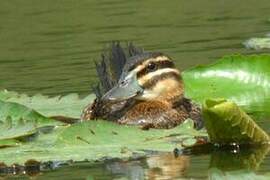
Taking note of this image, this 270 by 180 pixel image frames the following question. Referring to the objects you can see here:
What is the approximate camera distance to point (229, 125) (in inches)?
358

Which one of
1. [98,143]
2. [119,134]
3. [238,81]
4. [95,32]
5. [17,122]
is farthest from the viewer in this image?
[95,32]

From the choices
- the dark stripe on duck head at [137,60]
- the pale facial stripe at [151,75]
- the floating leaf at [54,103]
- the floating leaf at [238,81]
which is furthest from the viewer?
the floating leaf at [54,103]

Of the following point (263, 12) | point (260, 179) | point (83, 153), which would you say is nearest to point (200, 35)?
point (263, 12)

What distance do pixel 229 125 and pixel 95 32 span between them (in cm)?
819

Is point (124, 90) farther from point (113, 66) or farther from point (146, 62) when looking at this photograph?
point (113, 66)

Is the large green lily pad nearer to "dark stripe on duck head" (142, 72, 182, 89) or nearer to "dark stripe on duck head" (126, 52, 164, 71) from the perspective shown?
"dark stripe on duck head" (142, 72, 182, 89)

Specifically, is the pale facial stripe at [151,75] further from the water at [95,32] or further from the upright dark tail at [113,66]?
the water at [95,32]

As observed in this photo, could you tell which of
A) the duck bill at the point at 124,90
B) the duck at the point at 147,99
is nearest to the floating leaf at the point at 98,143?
the duck at the point at 147,99

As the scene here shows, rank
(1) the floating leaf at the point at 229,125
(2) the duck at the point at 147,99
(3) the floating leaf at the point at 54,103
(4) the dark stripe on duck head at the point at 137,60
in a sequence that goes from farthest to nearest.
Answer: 1. (3) the floating leaf at the point at 54,103
2. (4) the dark stripe on duck head at the point at 137,60
3. (2) the duck at the point at 147,99
4. (1) the floating leaf at the point at 229,125

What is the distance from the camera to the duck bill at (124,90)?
10289 mm

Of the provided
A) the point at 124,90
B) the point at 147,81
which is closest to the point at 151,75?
the point at 147,81

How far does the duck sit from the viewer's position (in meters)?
10.2

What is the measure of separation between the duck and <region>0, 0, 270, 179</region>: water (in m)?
2.13

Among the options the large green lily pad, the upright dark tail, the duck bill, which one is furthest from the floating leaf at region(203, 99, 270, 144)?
the upright dark tail
